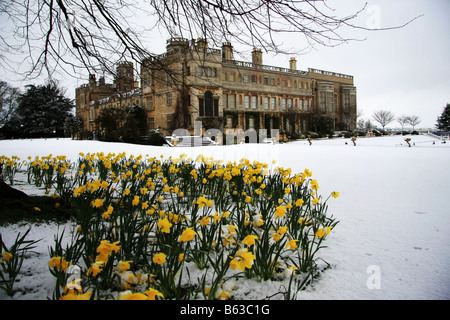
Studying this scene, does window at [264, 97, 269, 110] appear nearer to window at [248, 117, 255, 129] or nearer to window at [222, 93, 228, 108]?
window at [248, 117, 255, 129]

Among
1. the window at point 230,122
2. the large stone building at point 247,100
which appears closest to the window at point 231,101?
the large stone building at point 247,100

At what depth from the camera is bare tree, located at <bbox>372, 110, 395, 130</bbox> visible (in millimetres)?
66000

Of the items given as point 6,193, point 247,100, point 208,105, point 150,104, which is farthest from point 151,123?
point 6,193

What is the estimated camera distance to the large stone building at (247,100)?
27.1 m

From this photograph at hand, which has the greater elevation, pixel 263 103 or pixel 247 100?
pixel 247 100

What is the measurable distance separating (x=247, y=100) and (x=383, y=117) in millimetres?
48457

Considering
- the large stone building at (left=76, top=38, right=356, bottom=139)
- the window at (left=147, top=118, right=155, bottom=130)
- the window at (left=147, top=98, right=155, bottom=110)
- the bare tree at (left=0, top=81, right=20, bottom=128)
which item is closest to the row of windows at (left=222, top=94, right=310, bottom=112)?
the large stone building at (left=76, top=38, right=356, bottom=139)

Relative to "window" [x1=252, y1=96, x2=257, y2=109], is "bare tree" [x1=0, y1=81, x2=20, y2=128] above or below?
below

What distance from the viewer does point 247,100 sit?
111 ft

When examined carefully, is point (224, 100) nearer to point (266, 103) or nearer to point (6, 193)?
point (266, 103)

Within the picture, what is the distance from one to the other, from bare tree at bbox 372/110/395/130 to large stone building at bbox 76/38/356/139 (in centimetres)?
2456

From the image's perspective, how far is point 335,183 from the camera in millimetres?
4930

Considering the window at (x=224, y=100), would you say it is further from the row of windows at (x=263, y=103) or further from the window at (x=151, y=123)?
the window at (x=151, y=123)

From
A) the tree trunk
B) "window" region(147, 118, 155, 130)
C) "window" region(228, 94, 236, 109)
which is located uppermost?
"window" region(228, 94, 236, 109)
